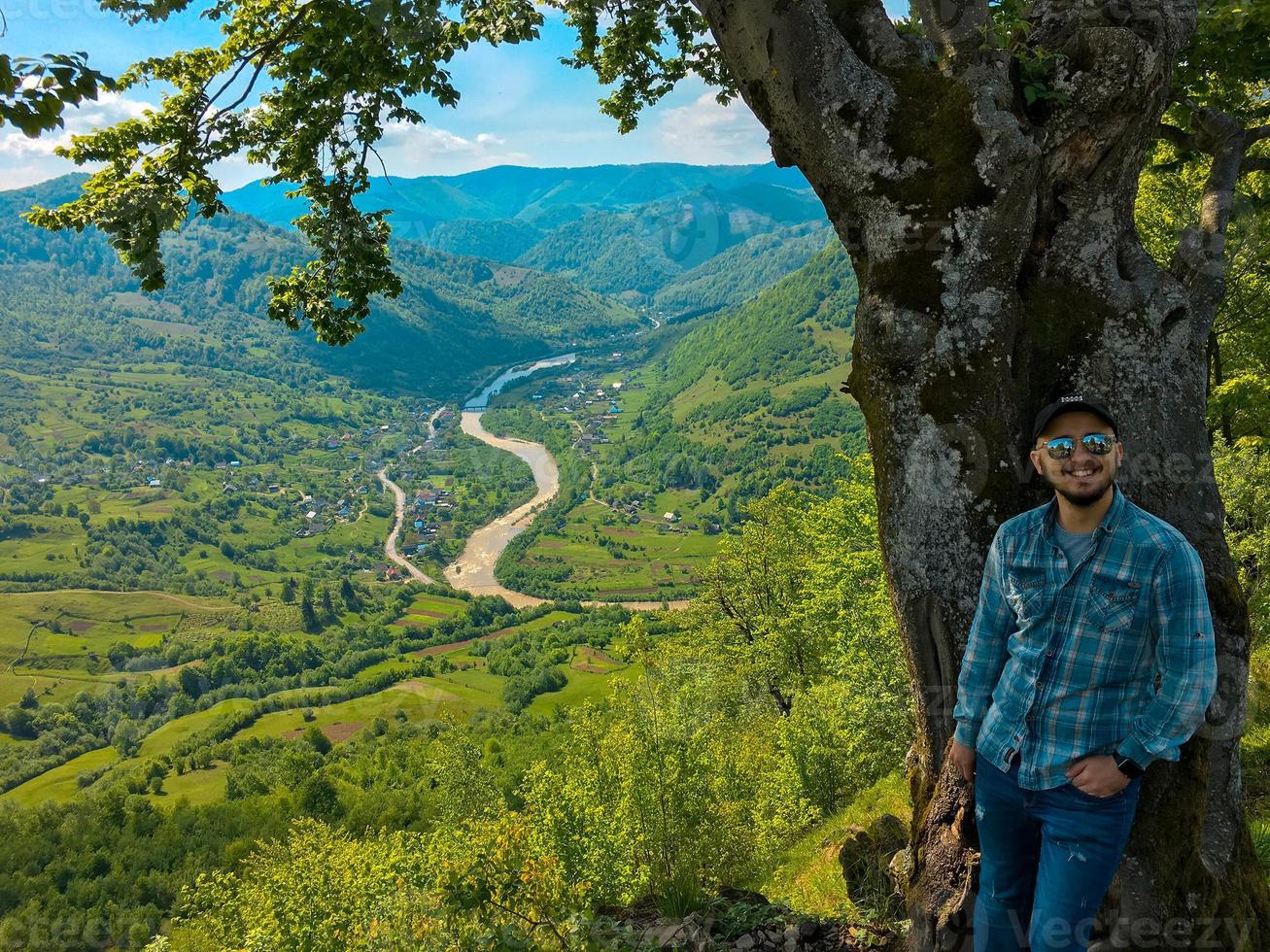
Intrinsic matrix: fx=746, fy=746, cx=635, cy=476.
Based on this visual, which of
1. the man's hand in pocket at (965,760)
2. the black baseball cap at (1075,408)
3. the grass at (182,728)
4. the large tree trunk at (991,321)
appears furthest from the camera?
the grass at (182,728)

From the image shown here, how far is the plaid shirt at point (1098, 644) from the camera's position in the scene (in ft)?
9.75

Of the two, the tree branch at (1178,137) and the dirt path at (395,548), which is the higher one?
the tree branch at (1178,137)

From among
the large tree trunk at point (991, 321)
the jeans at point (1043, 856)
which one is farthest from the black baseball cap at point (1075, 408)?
the jeans at point (1043, 856)

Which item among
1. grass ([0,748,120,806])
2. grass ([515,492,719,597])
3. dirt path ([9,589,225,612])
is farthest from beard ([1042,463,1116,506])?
dirt path ([9,589,225,612])

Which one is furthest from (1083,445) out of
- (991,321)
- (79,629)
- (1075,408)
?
(79,629)

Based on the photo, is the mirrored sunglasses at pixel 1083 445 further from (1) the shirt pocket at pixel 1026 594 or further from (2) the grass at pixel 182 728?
(2) the grass at pixel 182 728

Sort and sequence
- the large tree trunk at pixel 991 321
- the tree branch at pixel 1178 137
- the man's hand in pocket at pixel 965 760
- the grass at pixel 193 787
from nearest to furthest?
the man's hand in pocket at pixel 965 760
the large tree trunk at pixel 991 321
the tree branch at pixel 1178 137
the grass at pixel 193 787

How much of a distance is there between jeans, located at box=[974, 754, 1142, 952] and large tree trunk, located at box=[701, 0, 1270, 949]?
38 cm

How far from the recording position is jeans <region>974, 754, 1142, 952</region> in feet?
10.5

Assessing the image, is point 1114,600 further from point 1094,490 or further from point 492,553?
point 492,553

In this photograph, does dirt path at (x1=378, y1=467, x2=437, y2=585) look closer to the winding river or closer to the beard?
the winding river

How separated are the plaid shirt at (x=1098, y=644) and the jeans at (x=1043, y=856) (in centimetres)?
15

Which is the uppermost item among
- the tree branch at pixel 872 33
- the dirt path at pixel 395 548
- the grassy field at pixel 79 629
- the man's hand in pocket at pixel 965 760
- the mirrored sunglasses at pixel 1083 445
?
the tree branch at pixel 872 33

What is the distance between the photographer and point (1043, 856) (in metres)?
3.32
